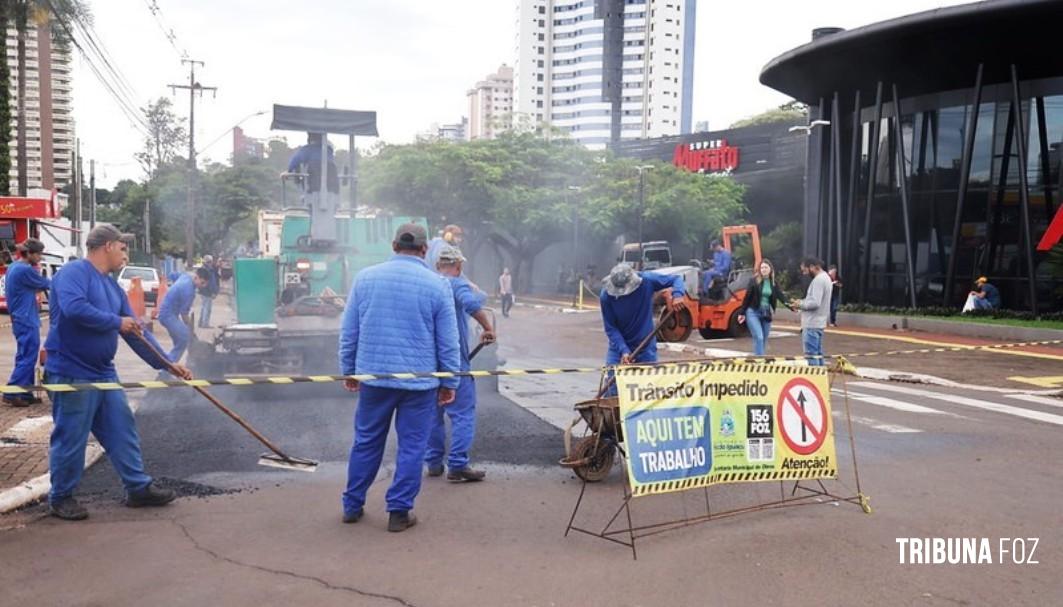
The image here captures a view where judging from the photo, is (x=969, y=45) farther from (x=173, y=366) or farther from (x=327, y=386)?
(x=173, y=366)

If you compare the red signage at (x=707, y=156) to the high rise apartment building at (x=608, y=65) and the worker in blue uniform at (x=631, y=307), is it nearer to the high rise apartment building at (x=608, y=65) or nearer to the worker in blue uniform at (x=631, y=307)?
the worker in blue uniform at (x=631, y=307)

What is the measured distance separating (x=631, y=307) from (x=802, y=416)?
1754 millimetres

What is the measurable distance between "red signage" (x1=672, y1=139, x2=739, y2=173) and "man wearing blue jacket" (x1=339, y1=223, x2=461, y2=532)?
40664 millimetres

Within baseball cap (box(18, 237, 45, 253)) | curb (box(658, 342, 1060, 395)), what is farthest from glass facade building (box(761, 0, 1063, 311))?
baseball cap (box(18, 237, 45, 253))

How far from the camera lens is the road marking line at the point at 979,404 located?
30.2 ft

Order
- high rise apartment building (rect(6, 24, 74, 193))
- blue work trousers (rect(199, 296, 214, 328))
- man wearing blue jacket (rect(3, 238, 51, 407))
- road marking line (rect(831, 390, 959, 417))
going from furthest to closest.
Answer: high rise apartment building (rect(6, 24, 74, 193)) → blue work trousers (rect(199, 296, 214, 328)) → road marking line (rect(831, 390, 959, 417)) → man wearing blue jacket (rect(3, 238, 51, 407))

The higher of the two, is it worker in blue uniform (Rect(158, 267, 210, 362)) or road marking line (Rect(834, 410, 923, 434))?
worker in blue uniform (Rect(158, 267, 210, 362))

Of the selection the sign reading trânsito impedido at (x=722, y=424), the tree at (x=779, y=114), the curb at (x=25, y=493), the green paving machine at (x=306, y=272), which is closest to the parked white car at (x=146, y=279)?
the green paving machine at (x=306, y=272)

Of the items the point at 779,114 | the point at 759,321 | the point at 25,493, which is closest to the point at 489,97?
the point at 779,114

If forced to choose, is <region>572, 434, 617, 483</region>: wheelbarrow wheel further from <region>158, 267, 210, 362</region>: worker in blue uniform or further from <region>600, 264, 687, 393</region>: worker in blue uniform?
<region>158, 267, 210, 362</region>: worker in blue uniform

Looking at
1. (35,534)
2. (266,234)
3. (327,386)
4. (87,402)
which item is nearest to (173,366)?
(87,402)

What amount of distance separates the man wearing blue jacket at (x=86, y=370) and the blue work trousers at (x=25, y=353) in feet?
14.9

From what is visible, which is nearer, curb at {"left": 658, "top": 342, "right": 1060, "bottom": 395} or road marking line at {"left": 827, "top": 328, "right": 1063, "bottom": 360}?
curb at {"left": 658, "top": 342, "right": 1060, "bottom": 395}

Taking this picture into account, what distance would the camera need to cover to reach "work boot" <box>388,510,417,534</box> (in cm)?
501
